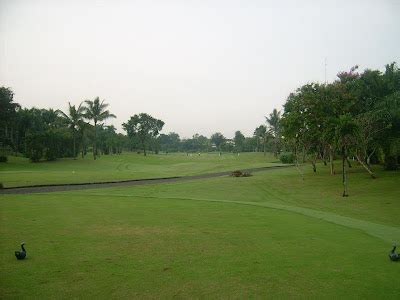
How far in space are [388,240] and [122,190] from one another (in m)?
20.2

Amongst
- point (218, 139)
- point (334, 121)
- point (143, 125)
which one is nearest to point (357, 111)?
point (334, 121)

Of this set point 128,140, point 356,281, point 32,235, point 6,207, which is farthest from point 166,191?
point 128,140

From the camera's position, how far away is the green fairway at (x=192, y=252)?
721 centimetres

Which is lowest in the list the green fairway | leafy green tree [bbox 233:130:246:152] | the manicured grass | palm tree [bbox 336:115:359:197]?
the green fairway

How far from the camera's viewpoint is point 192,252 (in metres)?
9.70

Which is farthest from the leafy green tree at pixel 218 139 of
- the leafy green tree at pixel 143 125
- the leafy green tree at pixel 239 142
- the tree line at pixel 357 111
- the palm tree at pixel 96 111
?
the tree line at pixel 357 111

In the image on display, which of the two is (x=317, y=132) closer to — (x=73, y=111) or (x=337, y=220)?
(x=337, y=220)

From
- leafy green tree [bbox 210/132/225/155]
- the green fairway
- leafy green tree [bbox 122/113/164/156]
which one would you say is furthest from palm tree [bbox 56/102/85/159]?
leafy green tree [bbox 210/132/225/155]

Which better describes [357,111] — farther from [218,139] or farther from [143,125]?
[218,139]

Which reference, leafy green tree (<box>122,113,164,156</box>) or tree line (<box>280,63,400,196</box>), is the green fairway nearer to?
tree line (<box>280,63,400,196</box>)

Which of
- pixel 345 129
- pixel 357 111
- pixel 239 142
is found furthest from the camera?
pixel 239 142

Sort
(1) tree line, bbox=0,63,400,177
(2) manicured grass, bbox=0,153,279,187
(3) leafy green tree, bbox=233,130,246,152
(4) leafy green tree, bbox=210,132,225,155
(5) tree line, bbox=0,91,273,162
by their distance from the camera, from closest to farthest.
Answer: (1) tree line, bbox=0,63,400,177 → (2) manicured grass, bbox=0,153,279,187 → (5) tree line, bbox=0,91,273,162 → (3) leafy green tree, bbox=233,130,246,152 → (4) leafy green tree, bbox=210,132,225,155

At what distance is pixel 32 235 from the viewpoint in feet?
37.8

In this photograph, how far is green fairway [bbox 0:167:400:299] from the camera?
7.21 metres
